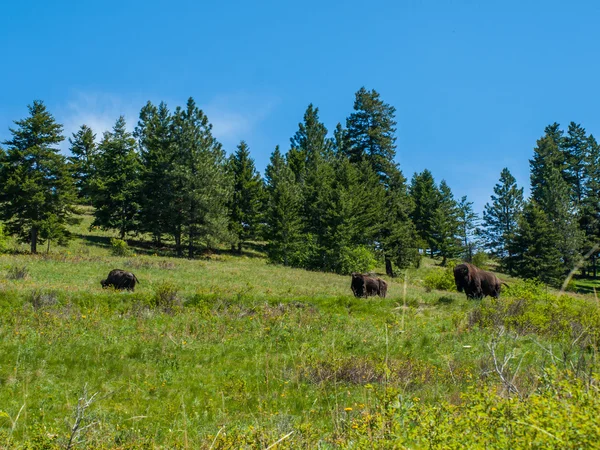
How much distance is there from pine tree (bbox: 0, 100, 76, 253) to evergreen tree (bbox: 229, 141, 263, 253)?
2082cm

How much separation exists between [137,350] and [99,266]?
21.9 meters

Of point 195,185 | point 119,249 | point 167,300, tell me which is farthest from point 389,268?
point 167,300

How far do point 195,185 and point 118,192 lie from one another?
1176cm

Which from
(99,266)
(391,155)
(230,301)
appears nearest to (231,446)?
(230,301)

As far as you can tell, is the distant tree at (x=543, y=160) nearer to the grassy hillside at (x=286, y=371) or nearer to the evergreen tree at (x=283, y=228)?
the evergreen tree at (x=283, y=228)

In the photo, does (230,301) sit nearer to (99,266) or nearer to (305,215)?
(99,266)

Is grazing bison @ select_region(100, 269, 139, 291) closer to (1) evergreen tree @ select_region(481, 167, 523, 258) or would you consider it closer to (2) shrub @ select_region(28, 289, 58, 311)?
(2) shrub @ select_region(28, 289, 58, 311)

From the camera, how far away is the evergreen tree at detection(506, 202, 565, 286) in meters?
52.0

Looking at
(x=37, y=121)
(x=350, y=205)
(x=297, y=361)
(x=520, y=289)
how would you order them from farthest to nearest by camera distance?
(x=350, y=205)
(x=37, y=121)
(x=520, y=289)
(x=297, y=361)

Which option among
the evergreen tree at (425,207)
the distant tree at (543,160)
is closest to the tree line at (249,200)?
the distant tree at (543,160)

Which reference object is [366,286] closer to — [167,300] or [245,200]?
[167,300]

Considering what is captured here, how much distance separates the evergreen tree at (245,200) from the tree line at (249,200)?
0.15 m

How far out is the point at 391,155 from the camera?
5750 cm

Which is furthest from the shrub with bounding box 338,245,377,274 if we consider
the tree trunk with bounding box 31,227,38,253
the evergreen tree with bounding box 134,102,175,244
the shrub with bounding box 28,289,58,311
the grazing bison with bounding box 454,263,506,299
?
the shrub with bounding box 28,289,58,311
